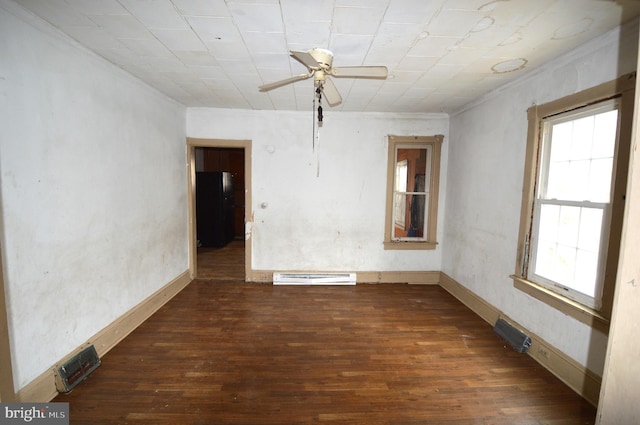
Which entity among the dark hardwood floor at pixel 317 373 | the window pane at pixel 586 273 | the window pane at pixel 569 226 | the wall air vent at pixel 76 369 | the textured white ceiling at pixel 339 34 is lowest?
the dark hardwood floor at pixel 317 373

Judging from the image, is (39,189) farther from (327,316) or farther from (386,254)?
(386,254)

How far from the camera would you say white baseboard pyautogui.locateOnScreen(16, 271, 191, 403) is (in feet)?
5.80

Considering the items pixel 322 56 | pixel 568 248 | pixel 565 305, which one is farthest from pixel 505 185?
pixel 322 56

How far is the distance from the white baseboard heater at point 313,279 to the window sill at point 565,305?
2.17m

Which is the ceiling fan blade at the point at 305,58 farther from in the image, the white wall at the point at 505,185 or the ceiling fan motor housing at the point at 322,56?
the white wall at the point at 505,185

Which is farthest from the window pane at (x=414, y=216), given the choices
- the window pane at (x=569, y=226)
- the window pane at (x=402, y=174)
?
the window pane at (x=569, y=226)

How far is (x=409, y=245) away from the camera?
423 centimetres

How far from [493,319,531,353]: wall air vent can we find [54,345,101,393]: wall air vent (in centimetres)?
374

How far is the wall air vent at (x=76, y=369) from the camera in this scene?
1.92 meters

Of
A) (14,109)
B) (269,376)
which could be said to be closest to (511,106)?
(269,376)

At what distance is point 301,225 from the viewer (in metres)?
4.20

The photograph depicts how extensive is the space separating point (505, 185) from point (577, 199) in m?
0.73

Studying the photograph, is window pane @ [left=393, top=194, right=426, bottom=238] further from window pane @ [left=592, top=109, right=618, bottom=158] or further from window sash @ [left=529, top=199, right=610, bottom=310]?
window pane @ [left=592, top=109, right=618, bottom=158]

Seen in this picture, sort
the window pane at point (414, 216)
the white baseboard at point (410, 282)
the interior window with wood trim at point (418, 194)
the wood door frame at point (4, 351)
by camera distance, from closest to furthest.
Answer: the wood door frame at point (4, 351)
the white baseboard at point (410, 282)
the interior window with wood trim at point (418, 194)
the window pane at point (414, 216)
